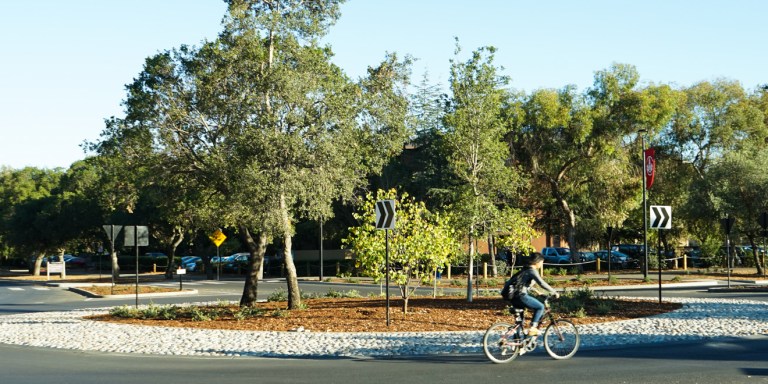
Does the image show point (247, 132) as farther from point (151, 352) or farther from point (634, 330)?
point (634, 330)

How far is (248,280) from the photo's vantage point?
70.9ft

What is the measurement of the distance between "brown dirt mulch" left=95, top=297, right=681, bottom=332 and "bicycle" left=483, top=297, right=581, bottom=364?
3.91 metres

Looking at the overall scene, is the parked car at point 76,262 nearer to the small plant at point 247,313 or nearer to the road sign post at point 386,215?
the small plant at point 247,313

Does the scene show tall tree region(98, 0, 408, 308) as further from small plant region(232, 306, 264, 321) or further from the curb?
the curb

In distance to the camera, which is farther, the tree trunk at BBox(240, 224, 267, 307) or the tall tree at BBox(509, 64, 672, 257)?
the tall tree at BBox(509, 64, 672, 257)

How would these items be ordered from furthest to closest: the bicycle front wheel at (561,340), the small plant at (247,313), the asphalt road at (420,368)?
the small plant at (247,313) < the bicycle front wheel at (561,340) < the asphalt road at (420,368)

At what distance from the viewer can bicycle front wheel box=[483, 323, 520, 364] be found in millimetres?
11656

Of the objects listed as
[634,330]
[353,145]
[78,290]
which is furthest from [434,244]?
[78,290]

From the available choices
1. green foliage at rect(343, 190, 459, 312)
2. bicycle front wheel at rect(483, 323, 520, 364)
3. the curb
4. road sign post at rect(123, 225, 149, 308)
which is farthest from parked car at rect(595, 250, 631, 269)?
bicycle front wheel at rect(483, 323, 520, 364)

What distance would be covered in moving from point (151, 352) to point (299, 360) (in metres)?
3.01

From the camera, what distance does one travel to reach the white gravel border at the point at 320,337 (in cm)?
1333

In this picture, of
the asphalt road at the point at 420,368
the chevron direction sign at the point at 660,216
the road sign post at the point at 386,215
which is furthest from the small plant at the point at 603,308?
the road sign post at the point at 386,215

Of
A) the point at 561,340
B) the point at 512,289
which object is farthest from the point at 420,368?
the point at 561,340

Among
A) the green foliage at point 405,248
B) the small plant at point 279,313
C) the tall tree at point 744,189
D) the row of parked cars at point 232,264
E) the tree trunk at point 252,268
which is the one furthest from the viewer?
the row of parked cars at point 232,264
